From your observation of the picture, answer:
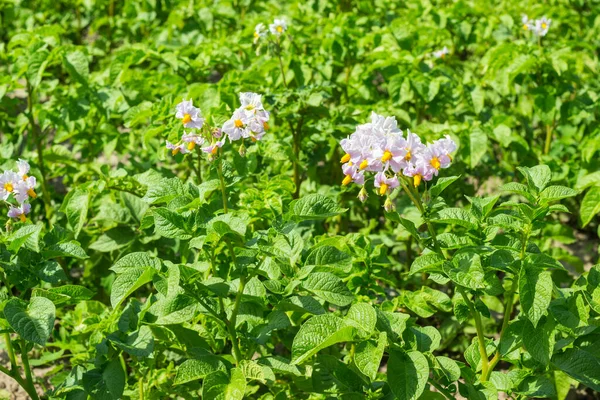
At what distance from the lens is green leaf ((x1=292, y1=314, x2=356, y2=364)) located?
1.64m

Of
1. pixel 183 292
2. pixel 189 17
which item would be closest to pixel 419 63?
pixel 189 17

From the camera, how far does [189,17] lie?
395 cm

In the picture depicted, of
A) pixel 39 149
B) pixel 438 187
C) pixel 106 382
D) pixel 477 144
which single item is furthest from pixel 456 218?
pixel 39 149

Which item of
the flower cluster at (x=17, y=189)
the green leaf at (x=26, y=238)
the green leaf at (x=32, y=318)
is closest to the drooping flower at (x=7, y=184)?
the flower cluster at (x=17, y=189)

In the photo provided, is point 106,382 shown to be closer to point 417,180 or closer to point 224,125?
point 224,125

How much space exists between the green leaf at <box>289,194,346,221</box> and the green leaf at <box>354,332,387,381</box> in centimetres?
32

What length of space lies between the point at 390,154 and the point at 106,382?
91 cm

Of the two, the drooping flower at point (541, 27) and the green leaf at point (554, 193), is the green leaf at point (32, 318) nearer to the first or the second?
the green leaf at point (554, 193)

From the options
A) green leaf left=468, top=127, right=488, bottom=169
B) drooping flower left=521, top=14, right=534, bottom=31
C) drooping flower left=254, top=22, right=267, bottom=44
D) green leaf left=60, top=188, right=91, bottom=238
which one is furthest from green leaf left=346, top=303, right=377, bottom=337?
drooping flower left=521, top=14, right=534, bottom=31

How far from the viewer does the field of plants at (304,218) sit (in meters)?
1.74

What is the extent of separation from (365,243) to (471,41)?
1.72m

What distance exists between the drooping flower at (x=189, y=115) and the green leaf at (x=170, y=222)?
25 cm

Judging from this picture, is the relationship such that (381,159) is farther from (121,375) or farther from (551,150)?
(551,150)

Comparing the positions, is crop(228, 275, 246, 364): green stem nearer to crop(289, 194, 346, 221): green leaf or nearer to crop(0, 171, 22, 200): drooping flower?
crop(289, 194, 346, 221): green leaf
